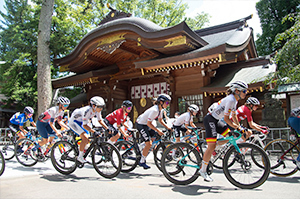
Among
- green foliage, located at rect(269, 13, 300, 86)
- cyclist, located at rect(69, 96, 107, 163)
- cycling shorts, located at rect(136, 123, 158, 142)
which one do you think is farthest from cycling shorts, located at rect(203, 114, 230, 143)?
green foliage, located at rect(269, 13, 300, 86)

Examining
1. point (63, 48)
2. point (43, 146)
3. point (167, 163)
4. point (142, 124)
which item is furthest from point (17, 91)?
point (167, 163)

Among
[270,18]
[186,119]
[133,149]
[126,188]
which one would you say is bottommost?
[126,188]

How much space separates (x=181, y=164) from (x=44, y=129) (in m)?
4.18

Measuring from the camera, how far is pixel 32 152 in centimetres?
671

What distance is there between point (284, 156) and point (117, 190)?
3.86 metres

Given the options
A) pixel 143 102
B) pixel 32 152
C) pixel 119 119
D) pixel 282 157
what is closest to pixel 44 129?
pixel 32 152

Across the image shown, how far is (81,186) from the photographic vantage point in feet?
14.7

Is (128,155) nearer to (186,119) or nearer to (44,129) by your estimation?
(186,119)

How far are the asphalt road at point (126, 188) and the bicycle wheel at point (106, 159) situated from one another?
18cm

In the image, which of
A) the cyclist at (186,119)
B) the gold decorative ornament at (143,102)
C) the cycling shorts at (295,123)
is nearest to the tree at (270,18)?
the gold decorative ornament at (143,102)

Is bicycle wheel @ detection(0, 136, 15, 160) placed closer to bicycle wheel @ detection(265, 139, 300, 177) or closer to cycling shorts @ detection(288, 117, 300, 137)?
bicycle wheel @ detection(265, 139, 300, 177)

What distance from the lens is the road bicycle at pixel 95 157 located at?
5.13m

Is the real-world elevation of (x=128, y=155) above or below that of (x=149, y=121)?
below

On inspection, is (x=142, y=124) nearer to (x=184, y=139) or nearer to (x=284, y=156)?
(x=184, y=139)
